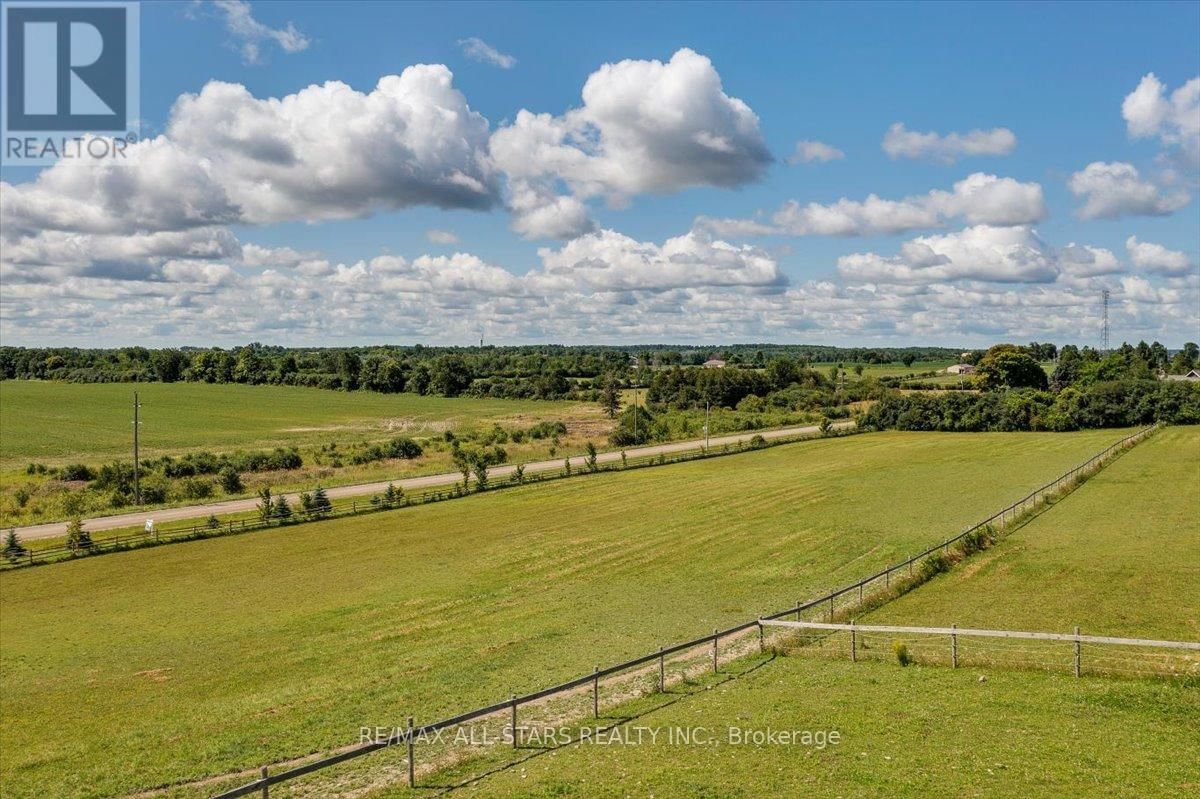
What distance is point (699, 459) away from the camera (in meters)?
81.4

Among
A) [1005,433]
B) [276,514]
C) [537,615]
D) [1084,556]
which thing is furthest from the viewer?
[1005,433]

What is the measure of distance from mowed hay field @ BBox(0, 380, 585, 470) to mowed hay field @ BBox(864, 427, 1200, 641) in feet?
294

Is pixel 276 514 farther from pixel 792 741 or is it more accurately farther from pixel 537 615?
pixel 792 741

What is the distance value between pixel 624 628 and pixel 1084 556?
22003 millimetres

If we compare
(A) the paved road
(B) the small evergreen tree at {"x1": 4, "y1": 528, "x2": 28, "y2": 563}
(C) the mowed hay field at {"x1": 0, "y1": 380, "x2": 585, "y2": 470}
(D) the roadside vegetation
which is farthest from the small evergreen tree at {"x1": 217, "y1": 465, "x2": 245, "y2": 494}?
(D) the roadside vegetation

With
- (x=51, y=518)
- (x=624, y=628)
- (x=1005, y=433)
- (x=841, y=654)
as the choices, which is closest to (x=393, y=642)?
(x=624, y=628)

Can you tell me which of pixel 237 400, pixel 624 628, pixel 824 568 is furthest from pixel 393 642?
pixel 237 400

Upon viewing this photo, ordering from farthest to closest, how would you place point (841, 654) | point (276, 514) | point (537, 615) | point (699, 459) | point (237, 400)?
point (237, 400), point (699, 459), point (276, 514), point (537, 615), point (841, 654)

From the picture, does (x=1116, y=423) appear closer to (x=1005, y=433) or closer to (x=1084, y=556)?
(x=1005, y=433)

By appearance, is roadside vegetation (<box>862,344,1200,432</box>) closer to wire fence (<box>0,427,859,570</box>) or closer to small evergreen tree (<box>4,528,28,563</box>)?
wire fence (<box>0,427,859,570</box>)

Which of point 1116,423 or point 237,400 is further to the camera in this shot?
point 237,400

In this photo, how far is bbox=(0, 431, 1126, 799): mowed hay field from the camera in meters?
19.7

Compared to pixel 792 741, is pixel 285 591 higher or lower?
lower

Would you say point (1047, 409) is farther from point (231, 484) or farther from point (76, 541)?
point (76, 541)
